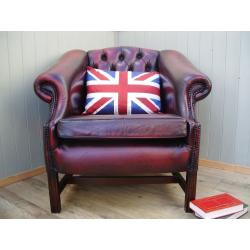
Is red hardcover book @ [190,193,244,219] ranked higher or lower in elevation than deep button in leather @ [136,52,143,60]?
lower

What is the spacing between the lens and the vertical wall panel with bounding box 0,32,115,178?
1647 millimetres

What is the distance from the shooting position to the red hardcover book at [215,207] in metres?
1.23

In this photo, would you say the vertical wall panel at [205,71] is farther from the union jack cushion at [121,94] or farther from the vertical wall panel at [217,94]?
the union jack cushion at [121,94]

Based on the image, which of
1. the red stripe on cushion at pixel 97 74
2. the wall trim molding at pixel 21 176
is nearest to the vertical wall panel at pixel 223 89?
the red stripe on cushion at pixel 97 74

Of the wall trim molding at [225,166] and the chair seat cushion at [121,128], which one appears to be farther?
the wall trim molding at [225,166]

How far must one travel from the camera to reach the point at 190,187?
130 cm

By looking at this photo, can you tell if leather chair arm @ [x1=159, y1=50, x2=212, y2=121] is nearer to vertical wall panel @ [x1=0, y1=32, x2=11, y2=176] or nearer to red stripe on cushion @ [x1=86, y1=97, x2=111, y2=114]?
red stripe on cushion @ [x1=86, y1=97, x2=111, y2=114]

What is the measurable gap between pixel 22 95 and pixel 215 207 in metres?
1.30

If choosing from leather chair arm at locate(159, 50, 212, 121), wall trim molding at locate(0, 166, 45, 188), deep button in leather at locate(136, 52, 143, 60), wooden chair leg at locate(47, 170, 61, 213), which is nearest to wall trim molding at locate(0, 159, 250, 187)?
wall trim molding at locate(0, 166, 45, 188)

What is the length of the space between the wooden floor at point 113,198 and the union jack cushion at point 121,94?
465 millimetres

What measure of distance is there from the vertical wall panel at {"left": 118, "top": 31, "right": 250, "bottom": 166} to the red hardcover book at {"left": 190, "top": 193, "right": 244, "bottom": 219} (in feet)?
2.04
